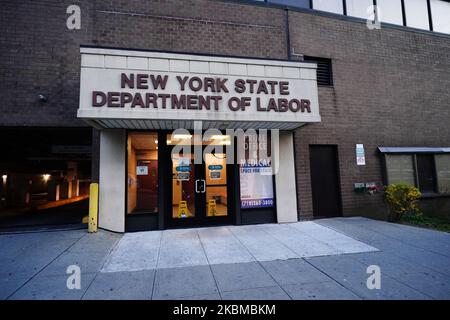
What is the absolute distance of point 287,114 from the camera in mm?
6430

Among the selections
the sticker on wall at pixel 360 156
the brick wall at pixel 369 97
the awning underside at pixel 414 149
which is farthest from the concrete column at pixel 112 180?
the awning underside at pixel 414 149

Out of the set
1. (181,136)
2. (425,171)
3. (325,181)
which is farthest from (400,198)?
(181,136)

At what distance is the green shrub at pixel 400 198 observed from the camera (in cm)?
732

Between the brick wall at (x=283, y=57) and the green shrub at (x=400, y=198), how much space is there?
84 centimetres

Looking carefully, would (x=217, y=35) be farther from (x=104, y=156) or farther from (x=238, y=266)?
(x=238, y=266)

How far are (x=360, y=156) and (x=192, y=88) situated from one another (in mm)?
6417

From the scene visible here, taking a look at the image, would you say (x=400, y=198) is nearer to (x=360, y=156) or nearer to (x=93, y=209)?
(x=360, y=156)

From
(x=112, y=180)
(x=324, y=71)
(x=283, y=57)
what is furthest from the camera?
(x=324, y=71)

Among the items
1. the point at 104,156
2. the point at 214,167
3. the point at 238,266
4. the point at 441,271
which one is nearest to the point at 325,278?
the point at 238,266

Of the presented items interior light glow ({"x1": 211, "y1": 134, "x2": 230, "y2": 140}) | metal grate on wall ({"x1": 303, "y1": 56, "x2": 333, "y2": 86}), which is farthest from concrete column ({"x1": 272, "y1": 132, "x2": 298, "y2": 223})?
metal grate on wall ({"x1": 303, "y1": 56, "x2": 333, "y2": 86})

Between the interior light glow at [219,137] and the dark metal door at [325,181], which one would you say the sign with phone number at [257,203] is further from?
the interior light glow at [219,137]

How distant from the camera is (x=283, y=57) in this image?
8266 mm

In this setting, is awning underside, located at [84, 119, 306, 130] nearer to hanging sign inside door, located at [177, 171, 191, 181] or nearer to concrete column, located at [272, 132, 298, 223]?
concrete column, located at [272, 132, 298, 223]

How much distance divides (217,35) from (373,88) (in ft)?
A: 19.9
